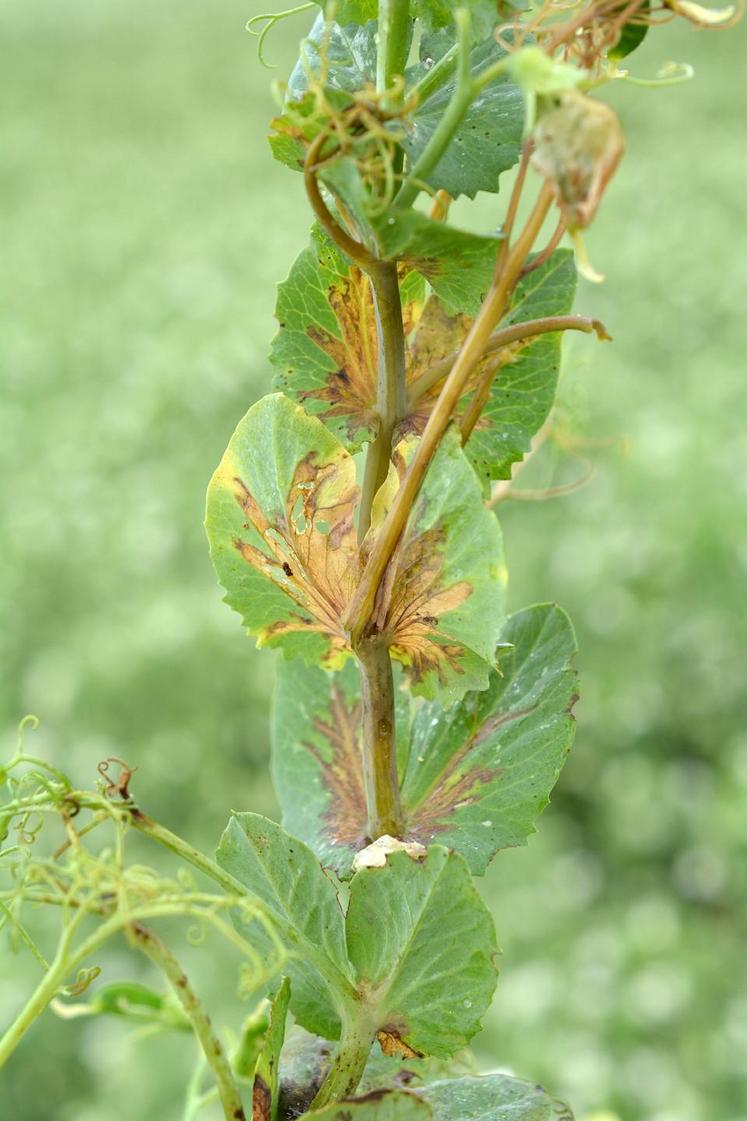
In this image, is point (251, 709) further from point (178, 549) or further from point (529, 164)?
point (529, 164)

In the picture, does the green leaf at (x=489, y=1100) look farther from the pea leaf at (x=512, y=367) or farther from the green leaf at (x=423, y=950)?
the pea leaf at (x=512, y=367)

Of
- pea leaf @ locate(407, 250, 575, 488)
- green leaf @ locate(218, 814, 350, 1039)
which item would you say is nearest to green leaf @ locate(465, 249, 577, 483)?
pea leaf @ locate(407, 250, 575, 488)

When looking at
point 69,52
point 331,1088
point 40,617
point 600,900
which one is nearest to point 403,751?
point 331,1088

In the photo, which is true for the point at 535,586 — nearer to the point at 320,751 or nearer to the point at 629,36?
the point at 320,751

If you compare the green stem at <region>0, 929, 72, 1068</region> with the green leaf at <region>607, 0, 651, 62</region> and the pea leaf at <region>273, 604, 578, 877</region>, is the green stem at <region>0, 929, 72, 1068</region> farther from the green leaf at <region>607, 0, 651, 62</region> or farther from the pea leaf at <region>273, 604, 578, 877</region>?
the green leaf at <region>607, 0, 651, 62</region>

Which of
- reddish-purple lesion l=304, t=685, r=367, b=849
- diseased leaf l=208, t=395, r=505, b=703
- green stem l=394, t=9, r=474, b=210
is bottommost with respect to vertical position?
reddish-purple lesion l=304, t=685, r=367, b=849

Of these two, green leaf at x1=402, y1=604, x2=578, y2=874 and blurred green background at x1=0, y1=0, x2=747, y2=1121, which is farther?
blurred green background at x1=0, y1=0, x2=747, y2=1121
